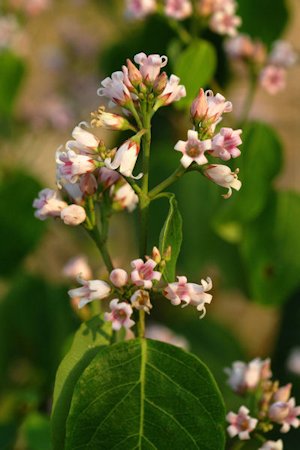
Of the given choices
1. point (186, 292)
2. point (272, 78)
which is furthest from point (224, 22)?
point (186, 292)

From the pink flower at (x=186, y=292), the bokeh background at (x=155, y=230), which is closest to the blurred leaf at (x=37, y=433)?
the bokeh background at (x=155, y=230)

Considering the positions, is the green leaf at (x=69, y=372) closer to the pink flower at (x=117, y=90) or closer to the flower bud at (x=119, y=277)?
the flower bud at (x=119, y=277)

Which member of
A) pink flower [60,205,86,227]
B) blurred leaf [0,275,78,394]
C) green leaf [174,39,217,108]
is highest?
green leaf [174,39,217,108]

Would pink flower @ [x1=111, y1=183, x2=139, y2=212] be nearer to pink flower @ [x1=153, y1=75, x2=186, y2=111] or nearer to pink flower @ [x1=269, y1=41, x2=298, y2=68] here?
pink flower @ [x1=153, y1=75, x2=186, y2=111]

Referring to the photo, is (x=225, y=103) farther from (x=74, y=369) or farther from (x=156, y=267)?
(x=74, y=369)

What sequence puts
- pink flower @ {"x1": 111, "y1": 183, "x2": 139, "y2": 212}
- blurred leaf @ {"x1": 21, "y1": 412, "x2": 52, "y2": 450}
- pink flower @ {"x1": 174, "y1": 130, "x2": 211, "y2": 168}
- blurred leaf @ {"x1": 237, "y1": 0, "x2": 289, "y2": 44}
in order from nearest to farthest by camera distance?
pink flower @ {"x1": 174, "y1": 130, "x2": 211, "y2": 168}, pink flower @ {"x1": 111, "y1": 183, "x2": 139, "y2": 212}, blurred leaf @ {"x1": 21, "y1": 412, "x2": 52, "y2": 450}, blurred leaf @ {"x1": 237, "y1": 0, "x2": 289, "y2": 44}

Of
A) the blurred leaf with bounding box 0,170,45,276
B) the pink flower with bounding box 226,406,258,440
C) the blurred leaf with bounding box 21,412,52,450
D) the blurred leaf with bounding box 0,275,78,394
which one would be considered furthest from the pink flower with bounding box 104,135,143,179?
the blurred leaf with bounding box 0,275,78,394

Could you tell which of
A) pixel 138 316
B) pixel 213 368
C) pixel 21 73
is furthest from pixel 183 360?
pixel 21 73
